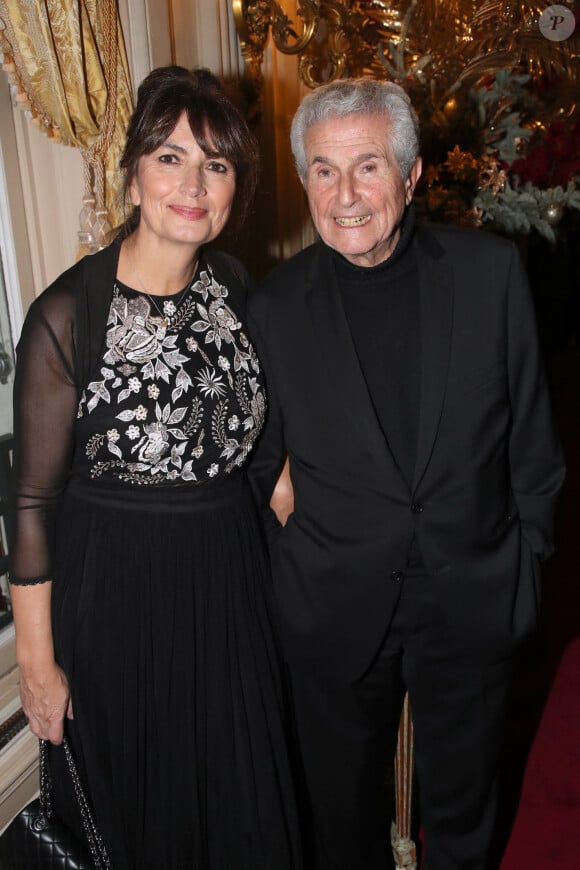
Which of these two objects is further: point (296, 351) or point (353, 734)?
Result: point (353, 734)

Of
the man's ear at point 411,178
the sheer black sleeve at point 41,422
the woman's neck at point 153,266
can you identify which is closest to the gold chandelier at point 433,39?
the man's ear at point 411,178

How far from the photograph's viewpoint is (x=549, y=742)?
107 inches

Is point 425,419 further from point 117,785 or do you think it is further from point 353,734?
point 117,785

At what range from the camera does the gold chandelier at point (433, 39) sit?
2787mm

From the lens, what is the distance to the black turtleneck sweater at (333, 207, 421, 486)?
1588 millimetres

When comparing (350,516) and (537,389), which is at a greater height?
(537,389)

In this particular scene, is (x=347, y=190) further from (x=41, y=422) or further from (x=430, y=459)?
(x=41, y=422)

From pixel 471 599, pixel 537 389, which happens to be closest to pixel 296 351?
pixel 537 389

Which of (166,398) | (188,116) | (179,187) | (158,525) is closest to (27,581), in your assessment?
(158,525)

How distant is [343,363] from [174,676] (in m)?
0.73

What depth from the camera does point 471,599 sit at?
1636 mm

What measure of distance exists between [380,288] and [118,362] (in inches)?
21.0

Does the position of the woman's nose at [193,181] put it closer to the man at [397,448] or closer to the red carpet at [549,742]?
the man at [397,448]

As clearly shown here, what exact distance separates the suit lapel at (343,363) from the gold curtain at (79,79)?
20.1 inches
